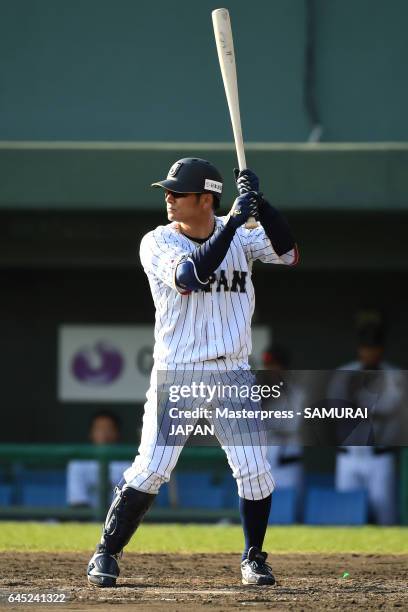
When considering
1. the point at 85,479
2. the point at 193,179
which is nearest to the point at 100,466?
the point at 85,479

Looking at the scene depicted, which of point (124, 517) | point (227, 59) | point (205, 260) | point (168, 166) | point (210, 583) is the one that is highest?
point (168, 166)

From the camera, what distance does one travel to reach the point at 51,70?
29.9 ft

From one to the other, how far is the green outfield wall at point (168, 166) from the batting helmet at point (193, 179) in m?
3.67

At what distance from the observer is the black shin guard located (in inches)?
178

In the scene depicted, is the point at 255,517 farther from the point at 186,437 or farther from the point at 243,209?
the point at 243,209

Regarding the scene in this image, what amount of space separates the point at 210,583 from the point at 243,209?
1.46 metres

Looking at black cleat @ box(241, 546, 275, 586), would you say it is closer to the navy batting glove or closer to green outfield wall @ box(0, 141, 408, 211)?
the navy batting glove

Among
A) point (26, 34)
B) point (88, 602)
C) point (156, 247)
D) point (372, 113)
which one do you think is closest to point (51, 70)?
point (26, 34)

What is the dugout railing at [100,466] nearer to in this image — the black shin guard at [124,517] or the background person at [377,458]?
the background person at [377,458]

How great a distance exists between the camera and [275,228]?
4.62m

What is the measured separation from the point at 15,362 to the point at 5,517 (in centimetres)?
243

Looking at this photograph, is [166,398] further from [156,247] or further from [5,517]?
[5,517]

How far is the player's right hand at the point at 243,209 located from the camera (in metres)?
4.32

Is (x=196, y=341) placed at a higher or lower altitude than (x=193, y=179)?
lower
